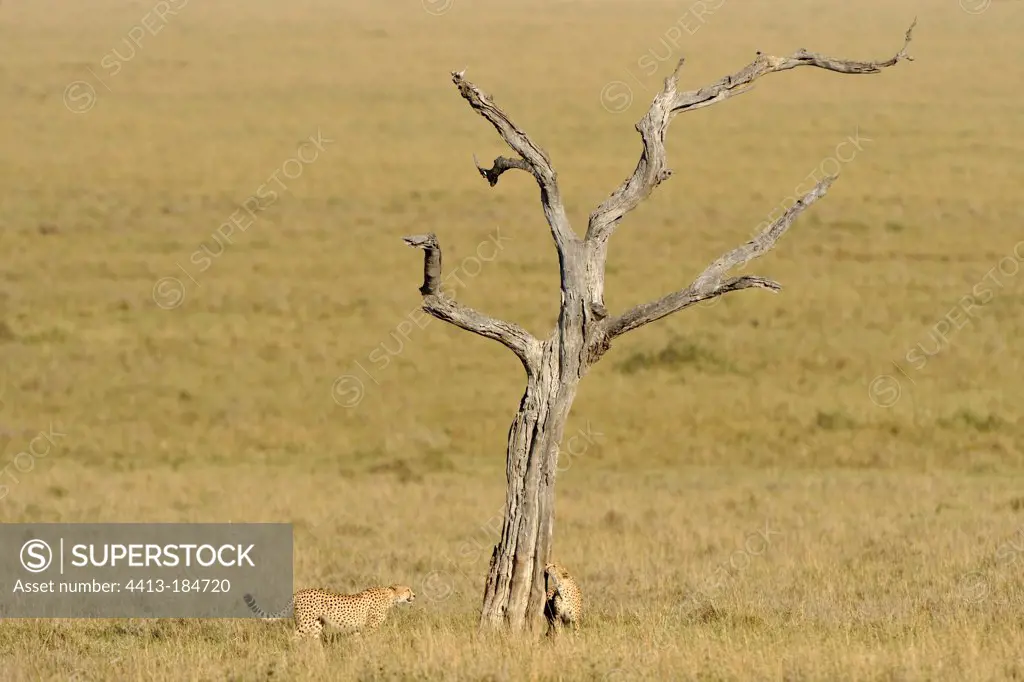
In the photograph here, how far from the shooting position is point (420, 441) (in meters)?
25.1

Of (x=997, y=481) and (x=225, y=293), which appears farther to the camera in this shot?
(x=225, y=293)

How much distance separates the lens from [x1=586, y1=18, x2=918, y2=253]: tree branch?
11.2 metres

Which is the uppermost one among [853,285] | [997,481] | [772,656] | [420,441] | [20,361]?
[853,285]

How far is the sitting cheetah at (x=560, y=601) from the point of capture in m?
11.5

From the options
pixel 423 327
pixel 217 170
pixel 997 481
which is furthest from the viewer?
pixel 217 170

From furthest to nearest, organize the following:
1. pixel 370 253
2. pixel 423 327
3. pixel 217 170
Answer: pixel 217 170 → pixel 370 253 → pixel 423 327

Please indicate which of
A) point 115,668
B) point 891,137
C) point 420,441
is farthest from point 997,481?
point 891,137

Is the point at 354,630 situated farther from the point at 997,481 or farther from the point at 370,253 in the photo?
the point at 370,253

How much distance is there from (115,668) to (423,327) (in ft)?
70.0
